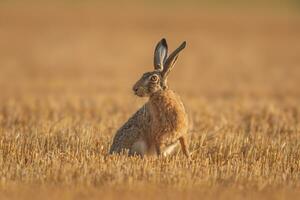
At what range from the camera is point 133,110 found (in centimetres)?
1584

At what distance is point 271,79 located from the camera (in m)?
26.7

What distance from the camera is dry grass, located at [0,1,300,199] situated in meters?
7.78

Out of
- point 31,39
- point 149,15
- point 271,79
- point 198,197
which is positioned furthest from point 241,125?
point 149,15

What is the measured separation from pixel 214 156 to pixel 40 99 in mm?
8745

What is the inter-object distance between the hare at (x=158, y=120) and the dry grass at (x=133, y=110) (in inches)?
14.2

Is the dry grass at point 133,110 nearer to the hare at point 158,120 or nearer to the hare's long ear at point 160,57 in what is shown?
the hare at point 158,120

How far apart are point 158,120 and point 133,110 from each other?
670 cm

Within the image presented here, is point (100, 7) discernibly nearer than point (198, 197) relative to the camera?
No

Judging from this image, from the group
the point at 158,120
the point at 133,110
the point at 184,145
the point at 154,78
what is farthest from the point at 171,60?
the point at 133,110

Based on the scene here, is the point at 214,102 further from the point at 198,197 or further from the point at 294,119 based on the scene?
the point at 198,197

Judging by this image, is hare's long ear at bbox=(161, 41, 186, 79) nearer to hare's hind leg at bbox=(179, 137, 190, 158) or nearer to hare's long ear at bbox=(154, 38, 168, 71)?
hare's long ear at bbox=(154, 38, 168, 71)

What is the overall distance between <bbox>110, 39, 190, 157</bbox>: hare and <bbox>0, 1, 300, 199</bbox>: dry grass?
0.36 metres

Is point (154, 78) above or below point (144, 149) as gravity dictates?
above

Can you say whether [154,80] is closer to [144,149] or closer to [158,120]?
[158,120]
